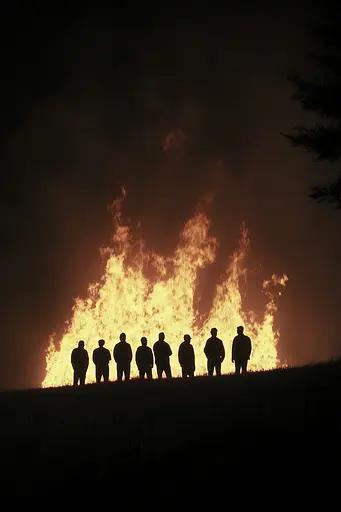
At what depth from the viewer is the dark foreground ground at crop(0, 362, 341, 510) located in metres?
15.6

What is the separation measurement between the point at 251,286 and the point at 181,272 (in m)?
6.08

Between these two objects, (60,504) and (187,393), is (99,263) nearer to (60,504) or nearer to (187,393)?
(187,393)

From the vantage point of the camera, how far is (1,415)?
24.6 meters

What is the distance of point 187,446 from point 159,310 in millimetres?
34777

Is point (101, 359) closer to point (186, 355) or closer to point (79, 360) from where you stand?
point (79, 360)

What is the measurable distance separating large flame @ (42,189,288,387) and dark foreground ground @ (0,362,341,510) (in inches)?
1020

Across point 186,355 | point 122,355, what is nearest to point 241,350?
point 186,355

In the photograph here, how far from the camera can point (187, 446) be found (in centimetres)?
1806

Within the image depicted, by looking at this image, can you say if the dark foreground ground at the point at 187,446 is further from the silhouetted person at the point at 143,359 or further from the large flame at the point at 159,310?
the large flame at the point at 159,310

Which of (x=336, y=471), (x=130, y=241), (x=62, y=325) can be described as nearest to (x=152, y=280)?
(x=130, y=241)

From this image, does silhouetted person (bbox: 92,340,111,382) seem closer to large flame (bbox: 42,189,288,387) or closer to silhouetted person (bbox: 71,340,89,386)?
silhouetted person (bbox: 71,340,89,386)

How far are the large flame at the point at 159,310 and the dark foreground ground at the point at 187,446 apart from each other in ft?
85.0

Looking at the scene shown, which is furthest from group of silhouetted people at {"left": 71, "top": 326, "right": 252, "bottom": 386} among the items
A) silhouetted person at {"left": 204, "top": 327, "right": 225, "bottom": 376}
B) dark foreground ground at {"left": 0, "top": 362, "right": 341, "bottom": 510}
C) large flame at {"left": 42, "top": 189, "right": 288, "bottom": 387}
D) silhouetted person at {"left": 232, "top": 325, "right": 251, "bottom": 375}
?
large flame at {"left": 42, "top": 189, "right": 288, "bottom": 387}

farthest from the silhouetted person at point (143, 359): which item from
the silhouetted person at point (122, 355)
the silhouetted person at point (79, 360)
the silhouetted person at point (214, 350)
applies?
the silhouetted person at point (214, 350)
